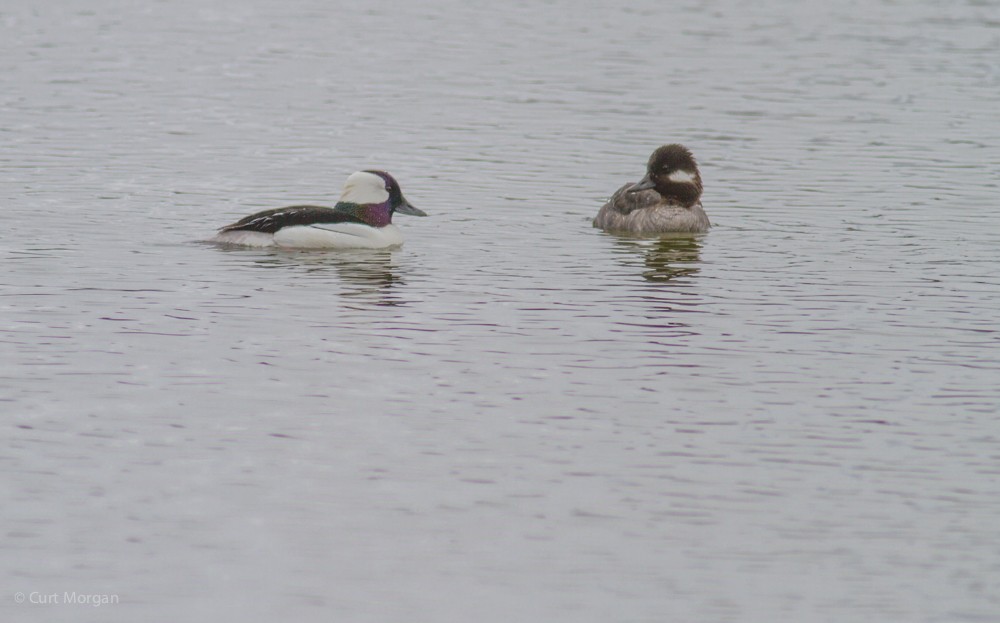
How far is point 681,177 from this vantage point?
62.6 ft

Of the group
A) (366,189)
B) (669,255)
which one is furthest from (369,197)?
(669,255)

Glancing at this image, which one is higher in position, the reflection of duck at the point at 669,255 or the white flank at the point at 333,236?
the white flank at the point at 333,236

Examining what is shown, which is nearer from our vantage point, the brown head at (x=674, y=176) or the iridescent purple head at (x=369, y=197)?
the iridescent purple head at (x=369, y=197)

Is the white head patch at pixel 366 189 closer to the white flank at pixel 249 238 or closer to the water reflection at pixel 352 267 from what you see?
the water reflection at pixel 352 267

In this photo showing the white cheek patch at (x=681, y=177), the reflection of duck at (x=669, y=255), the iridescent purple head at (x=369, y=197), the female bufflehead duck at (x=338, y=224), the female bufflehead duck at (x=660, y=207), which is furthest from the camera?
the white cheek patch at (x=681, y=177)

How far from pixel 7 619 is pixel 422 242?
401 inches

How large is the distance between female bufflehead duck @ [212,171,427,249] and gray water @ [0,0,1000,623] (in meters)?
0.26

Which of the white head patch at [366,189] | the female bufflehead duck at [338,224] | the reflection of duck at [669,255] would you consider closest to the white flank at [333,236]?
the female bufflehead duck at [338,224]

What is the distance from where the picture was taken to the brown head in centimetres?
1906

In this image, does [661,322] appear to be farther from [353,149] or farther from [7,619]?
[353,149]

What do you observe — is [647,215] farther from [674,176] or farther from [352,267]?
[352,267]

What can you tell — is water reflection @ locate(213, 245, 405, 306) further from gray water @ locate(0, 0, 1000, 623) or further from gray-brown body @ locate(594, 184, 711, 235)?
gray-brown body @ locate(594, 184, 711, 235)

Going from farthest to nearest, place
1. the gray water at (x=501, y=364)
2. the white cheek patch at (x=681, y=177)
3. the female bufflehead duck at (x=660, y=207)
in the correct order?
the white cheek patch at (x=681, y=177)
the female bufflehead duck at (x=660, y=207)
the gray water at (x=501, y=364)

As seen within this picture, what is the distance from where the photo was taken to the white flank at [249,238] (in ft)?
56.2
